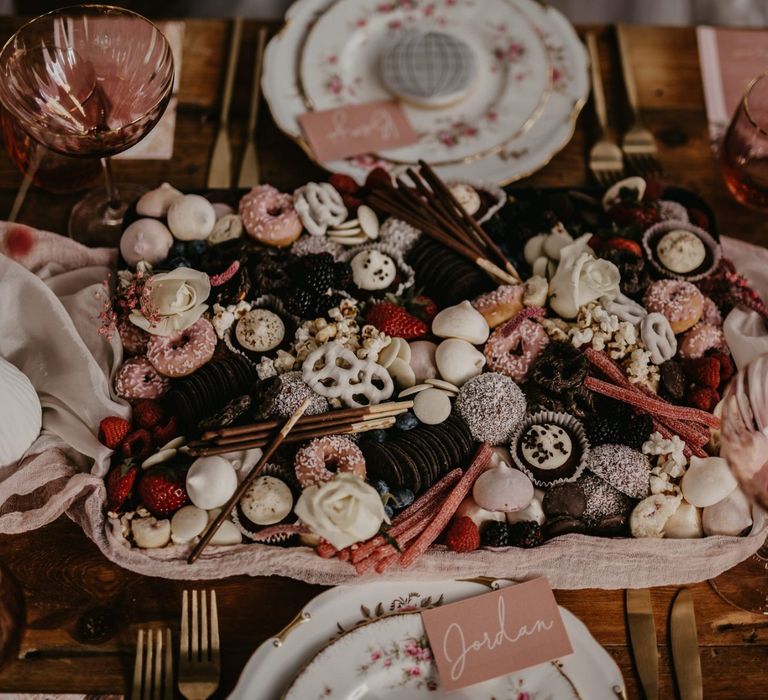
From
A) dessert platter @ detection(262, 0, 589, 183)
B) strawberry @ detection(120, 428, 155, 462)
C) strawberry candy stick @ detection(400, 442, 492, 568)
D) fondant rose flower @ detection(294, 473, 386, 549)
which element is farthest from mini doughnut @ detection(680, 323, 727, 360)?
strawberry @ detection(120, 428, 155, 462)

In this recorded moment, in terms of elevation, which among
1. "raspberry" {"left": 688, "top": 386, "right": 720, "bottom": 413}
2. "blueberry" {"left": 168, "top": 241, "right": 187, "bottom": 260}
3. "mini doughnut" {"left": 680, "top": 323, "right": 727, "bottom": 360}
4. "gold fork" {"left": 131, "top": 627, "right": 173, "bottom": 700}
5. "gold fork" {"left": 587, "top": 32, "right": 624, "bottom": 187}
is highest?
"gold fork" {"left": 587, "top": 32, "right": 624, "bottom": 187}

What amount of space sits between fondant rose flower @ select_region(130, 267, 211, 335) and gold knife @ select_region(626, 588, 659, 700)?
79 cm

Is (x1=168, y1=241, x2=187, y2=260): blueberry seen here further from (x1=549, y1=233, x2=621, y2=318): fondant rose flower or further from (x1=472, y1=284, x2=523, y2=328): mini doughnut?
(x1=549, y1=233, x2=621, y2=318): fondant rose flower

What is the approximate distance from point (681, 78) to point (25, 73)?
1.37 metres

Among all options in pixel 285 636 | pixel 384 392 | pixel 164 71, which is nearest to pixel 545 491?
pixel 384 392

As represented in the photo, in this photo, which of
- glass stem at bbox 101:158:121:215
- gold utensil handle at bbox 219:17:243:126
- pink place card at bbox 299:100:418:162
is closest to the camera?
glass stem at bbox 101:158:121:215

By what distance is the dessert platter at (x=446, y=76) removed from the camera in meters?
1.61

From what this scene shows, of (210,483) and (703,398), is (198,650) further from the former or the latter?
(703,398)

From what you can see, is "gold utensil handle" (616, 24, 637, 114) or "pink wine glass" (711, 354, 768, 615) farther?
"gold utensil handle" (616, 24, 637, 114)

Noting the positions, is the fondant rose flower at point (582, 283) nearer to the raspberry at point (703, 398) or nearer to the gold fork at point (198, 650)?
the raspberry at point (703, 398)

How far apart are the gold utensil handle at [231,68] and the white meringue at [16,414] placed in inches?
30.2

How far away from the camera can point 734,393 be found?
1.10 metres

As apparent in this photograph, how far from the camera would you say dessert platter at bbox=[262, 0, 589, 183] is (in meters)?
1.61

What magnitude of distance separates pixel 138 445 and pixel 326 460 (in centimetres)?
29
